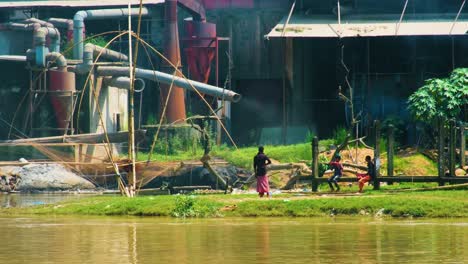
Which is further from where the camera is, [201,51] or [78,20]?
[78,20]

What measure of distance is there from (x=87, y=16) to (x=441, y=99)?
1580 centimetres

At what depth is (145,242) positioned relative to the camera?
19875 millimetres

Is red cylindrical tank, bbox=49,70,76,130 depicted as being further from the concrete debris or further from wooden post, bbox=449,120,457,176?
wooden post, bbox=449,120,457,176

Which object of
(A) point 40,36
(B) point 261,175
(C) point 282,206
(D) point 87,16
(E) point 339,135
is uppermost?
(D) point 87,16

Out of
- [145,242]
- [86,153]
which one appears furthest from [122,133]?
[145,242]

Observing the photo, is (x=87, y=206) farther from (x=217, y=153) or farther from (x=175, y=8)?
(x=175, y=8)

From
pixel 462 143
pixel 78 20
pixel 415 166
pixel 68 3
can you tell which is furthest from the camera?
pixel 68 3

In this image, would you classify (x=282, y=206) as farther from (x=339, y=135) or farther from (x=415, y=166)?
(x=339, y=135)

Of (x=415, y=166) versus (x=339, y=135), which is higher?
(x=339, y=135)

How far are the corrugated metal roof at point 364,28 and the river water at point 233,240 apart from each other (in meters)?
15.2

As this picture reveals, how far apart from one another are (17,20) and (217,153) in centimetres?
1343

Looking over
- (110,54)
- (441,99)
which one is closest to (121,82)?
(110,54)

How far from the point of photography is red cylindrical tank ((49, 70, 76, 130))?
139 feet

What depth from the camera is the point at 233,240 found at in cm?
2008
